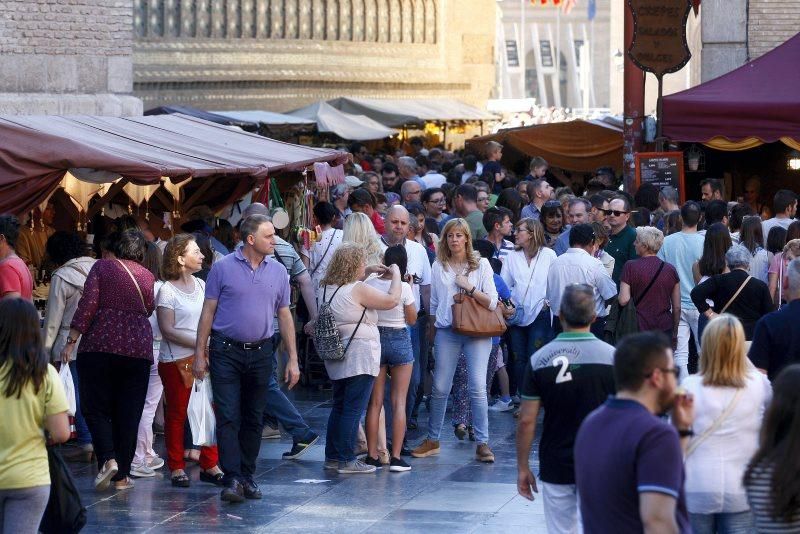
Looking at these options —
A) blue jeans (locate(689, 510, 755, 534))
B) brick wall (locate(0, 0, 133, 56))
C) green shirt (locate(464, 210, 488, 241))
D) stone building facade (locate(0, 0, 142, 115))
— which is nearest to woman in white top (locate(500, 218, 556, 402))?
green shirt (locate(464, 210, 488, 241))

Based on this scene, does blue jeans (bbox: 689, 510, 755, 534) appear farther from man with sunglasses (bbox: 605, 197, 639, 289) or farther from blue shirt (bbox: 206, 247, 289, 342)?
man with sunglasses (bbox: 605, 197, 639, 289)

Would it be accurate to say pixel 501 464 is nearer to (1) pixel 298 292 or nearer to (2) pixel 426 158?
(1) pixel 298 292

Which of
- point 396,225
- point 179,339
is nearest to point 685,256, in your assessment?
point 396,225

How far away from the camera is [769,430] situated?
18.4ft

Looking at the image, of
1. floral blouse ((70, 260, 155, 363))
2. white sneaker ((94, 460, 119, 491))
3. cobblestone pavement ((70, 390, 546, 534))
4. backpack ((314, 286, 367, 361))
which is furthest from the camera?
backpack ((314, 286, 367, 361))

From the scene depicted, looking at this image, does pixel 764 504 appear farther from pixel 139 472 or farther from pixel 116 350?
pixel 139 472

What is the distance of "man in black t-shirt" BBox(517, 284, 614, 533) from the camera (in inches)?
277

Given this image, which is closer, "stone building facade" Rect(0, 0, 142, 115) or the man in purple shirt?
the man in purple shirt

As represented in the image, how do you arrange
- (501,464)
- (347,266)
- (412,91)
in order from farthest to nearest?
1. (412,91)
2. (501,464)
3. (347,266)

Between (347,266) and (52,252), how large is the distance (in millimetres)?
2042

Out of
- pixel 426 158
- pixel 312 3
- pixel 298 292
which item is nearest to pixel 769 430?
pixel 298 292

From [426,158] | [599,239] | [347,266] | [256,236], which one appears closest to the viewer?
[256,236]

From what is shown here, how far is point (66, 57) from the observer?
54.7 ft

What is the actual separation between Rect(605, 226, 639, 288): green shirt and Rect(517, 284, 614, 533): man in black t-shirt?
541 cm
